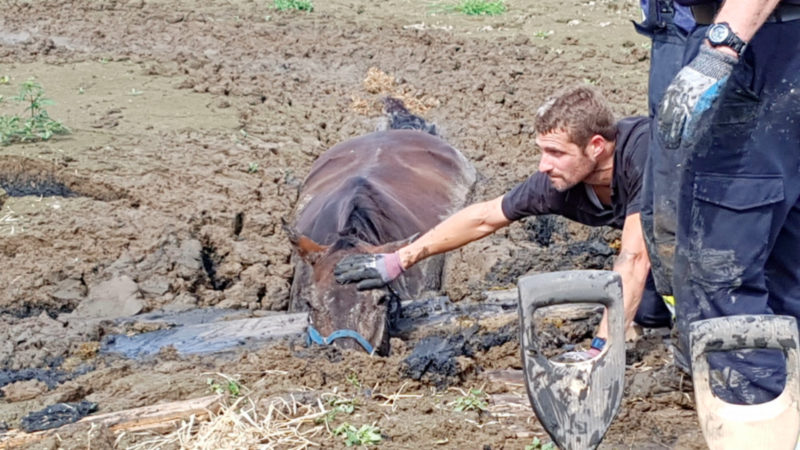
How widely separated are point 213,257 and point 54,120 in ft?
9.57

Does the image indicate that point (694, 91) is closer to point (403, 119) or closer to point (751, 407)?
point (751, 407)

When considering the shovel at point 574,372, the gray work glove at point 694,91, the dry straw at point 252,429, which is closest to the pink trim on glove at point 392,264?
the dry straw at point 252,429

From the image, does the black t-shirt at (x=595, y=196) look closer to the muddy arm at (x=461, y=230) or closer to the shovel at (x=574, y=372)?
the muddy arm at (x=461, y=230)

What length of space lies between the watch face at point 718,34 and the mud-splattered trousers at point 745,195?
9.2 inches

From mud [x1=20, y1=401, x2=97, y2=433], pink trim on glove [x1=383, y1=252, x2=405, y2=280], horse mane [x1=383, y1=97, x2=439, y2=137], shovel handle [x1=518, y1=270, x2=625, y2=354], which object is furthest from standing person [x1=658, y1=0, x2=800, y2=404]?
horse mane [x1=383, y1=97, x2=439, y2=137]

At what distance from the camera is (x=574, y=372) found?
293 cm

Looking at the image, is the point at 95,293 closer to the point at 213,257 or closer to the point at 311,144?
the point at 213,257

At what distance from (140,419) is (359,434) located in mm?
850

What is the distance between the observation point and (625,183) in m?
4.66

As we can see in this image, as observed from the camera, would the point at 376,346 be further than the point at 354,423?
Yes

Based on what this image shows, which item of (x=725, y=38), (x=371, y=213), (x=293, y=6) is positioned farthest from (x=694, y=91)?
(x=293, y=6)

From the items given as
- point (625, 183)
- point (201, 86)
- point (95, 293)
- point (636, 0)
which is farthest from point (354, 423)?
point (636, 0)

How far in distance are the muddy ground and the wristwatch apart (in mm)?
1381

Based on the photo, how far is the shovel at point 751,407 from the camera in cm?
268
